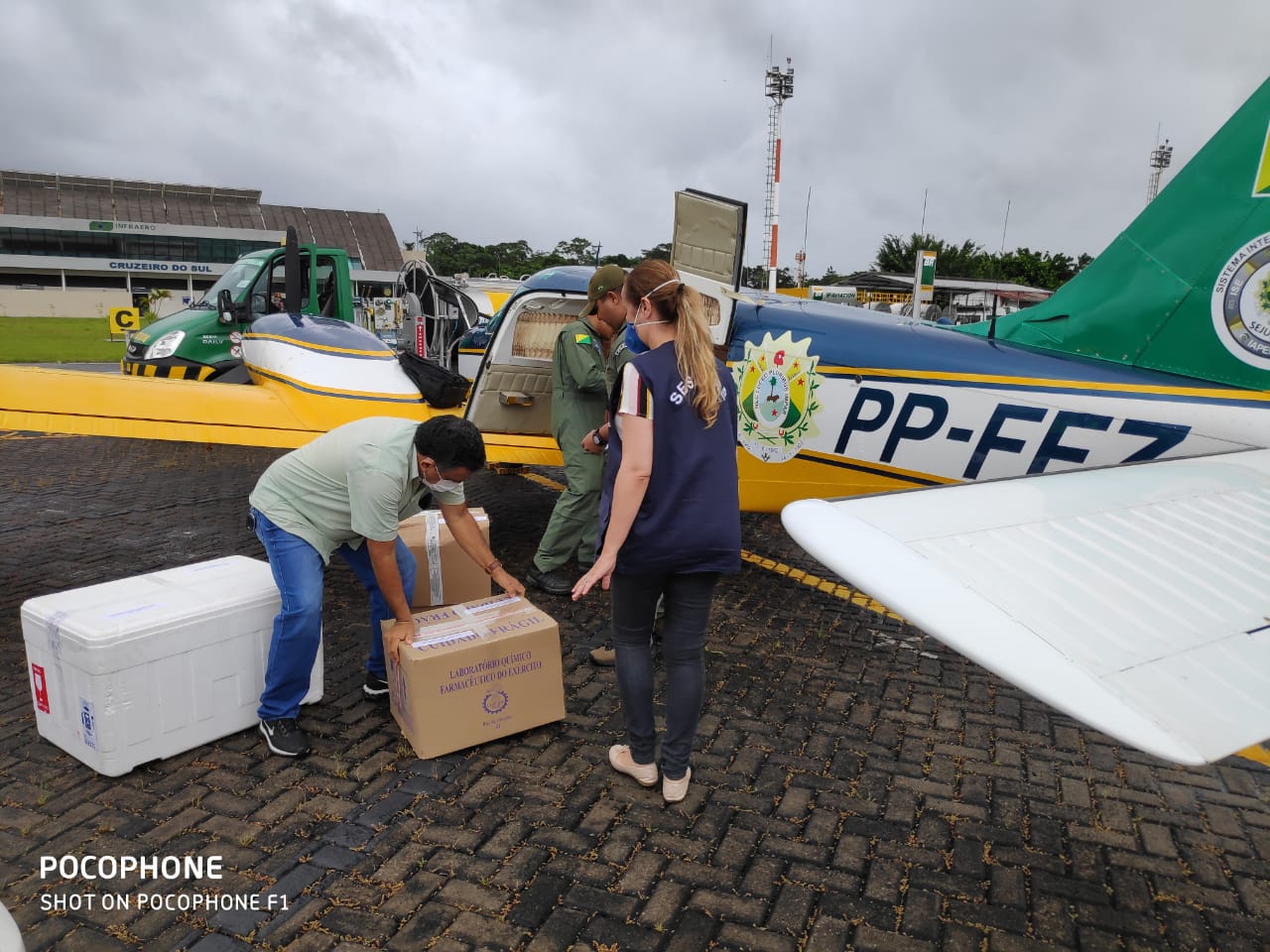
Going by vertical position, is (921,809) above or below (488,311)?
below

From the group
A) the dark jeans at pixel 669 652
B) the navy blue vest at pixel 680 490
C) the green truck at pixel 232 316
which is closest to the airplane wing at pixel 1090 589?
the navy blue vest at pixel 680 490

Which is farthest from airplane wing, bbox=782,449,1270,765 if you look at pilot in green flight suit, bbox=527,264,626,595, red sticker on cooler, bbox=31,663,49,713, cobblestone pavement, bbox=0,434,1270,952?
red sticker on cooler, bbox=31,663,49,713

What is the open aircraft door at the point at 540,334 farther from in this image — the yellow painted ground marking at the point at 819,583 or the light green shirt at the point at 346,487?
the light green shirt at the point at 346,487

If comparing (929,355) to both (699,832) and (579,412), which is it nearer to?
(579,412)

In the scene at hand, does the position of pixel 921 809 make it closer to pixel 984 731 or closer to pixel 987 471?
pixel 984 731

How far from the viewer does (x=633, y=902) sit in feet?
7.67

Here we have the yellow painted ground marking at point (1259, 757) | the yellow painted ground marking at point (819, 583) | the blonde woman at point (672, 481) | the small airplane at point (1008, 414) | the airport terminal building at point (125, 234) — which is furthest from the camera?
the airport terminal building at point (125, 234)

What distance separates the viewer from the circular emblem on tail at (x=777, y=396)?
14.6 ft

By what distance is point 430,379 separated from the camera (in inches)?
231

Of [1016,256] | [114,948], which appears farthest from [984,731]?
[1016,256]

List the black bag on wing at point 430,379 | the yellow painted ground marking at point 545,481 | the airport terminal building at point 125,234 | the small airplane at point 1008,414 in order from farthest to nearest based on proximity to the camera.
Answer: the airport terminal building at point 125,234 < the yellow painted ground marking at point 545,481 < the black bag on wing at point 430,379 < the small airplane at point 1008,414

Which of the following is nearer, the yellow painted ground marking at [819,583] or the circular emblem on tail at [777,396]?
the circular emblem on tail at [777,396]

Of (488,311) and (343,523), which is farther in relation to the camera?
(488,311)

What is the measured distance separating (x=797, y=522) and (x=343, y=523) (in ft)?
6.67
